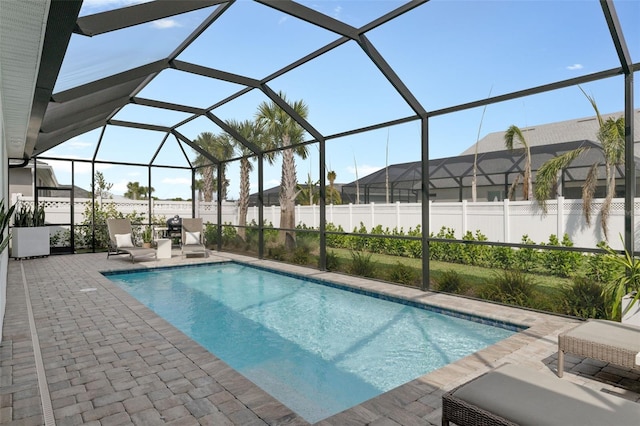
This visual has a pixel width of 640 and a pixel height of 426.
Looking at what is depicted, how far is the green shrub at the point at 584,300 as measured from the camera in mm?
5094

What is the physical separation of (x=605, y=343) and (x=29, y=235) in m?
13.4

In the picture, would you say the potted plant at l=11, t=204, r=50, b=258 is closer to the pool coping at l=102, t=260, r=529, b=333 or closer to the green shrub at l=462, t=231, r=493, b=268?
the pool coping at l=102, t=260, r=529, b=333

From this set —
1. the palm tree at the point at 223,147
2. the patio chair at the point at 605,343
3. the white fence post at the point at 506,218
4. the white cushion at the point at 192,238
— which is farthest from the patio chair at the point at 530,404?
the palm tree at the point at 223,147

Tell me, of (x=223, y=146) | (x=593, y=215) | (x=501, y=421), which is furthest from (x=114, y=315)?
(x=223, y=146)

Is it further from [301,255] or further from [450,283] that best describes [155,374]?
[301,255]

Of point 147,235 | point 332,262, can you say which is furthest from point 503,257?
point 147,235

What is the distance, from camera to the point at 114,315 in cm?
539

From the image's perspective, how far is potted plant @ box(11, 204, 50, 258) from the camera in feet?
35.9

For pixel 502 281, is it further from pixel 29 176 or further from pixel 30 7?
pixel 29 176

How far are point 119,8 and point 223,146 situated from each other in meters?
14.7

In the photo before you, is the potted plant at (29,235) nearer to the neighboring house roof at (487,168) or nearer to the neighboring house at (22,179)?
the neighboring house at (22,179)

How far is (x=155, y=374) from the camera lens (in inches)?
136

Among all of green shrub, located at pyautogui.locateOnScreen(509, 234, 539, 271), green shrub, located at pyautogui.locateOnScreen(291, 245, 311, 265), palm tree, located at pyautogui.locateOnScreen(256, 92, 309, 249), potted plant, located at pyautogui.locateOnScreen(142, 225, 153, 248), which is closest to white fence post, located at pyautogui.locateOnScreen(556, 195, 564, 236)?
green shrub, located at pyautogui.locateOnScreen(509, 234, 539, 271)

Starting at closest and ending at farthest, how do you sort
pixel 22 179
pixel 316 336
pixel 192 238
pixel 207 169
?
pixel 316 336
pixel 192 238
pixel 22 179
pixel 207 169
